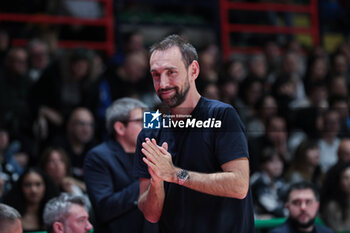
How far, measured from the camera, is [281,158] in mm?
6371

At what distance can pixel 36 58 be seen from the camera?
6.46 meters

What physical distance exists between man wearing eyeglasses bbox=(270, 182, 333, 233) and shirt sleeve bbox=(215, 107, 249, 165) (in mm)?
2090

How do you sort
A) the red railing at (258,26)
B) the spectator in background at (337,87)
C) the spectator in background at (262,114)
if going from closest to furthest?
1. the spectator in background at (262,114)
2. the spectator in background at (337,87)
3. the red railing at (258,26)

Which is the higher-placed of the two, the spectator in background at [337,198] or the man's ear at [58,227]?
the man's ear at [58,227]

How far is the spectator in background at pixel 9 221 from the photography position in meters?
3.06

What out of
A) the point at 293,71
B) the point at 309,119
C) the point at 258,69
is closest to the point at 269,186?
the point at 309,119

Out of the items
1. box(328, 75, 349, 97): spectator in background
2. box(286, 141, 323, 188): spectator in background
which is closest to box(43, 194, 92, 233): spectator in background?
box(286, 141, 323, 188): spectator in background

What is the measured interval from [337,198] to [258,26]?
4.13 metres

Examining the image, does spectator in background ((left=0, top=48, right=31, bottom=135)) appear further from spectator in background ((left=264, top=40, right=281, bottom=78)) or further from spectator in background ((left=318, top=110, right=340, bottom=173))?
spectator in background ((left=264, top=40, right=281, bottom=78))

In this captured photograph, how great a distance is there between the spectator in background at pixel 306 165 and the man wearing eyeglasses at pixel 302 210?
57.4 inches

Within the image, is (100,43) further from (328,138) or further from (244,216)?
(244,216)

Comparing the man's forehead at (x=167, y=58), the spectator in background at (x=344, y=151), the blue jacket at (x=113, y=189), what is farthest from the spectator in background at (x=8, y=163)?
the spectator in background at (x=344, y=151)

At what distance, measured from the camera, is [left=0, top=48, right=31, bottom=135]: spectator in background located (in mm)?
5910

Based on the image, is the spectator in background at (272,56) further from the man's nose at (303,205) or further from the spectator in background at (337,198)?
the man's nose at (303,205)
